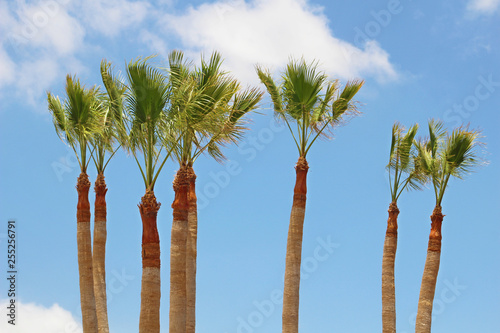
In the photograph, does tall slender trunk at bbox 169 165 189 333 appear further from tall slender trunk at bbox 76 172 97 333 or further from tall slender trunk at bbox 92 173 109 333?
tall slender trunk at bbox 92 173 109 333

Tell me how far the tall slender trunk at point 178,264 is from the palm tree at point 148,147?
1270 millimetres

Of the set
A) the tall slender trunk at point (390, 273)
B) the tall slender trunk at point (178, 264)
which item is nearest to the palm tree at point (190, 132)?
the tall slender trunk at point (178, 264)

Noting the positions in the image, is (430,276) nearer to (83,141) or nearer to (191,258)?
(191,258)

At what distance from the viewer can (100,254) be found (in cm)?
2362

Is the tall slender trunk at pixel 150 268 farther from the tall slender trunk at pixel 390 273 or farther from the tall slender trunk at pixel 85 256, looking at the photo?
the tall slender trunk at pixel 390 273

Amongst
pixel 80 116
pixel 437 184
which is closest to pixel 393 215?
pixel 437 184

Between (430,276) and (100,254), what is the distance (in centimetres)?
1314

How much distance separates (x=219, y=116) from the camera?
2059 cm

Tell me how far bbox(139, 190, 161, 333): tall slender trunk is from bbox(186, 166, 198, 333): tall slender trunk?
3.25 metres

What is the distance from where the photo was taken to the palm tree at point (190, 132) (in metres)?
19.6

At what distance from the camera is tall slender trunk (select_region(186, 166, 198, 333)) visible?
21312 millimetres

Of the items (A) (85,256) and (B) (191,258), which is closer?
(B) (191,258)

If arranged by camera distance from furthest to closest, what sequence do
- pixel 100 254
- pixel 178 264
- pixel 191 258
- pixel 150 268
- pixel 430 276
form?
1. pixel 430 276
2. pixel 100 254
3. pixel 191 258
4. pixel 178 264
5. pixel 150 268

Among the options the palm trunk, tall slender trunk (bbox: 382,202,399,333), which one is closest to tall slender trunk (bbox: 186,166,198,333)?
tall slender trunk (bbox: 382,202,399,333)
